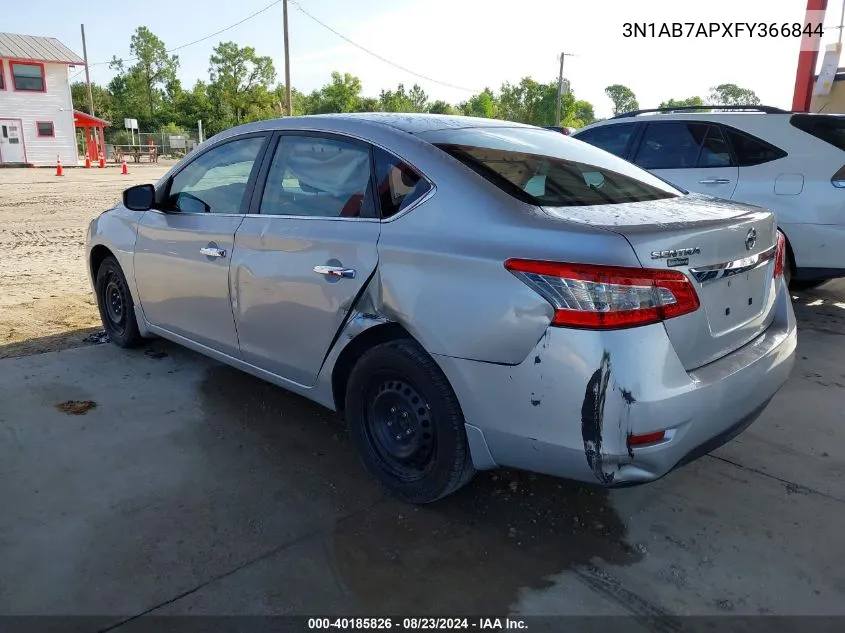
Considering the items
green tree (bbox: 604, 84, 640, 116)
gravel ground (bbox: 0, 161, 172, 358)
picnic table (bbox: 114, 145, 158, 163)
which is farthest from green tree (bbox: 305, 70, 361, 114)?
green tree (bbox: 604, 84, 640, 116)

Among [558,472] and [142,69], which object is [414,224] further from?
[142,69]

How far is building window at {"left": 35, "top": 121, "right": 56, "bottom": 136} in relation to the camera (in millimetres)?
→ 36953

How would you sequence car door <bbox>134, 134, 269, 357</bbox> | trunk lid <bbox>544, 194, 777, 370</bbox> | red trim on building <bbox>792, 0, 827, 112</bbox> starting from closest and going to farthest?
trunk lid <bbox>544, 194, 777, 370</bbox>
car door <bbox>134, 134, 269, 357</bbox>
red trim on building <bbox>792, 0, 827, 112</bbox>

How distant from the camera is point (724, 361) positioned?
2.54m

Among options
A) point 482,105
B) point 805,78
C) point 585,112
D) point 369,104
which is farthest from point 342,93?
point 805,78

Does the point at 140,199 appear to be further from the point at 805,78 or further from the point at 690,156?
the point at 805,78

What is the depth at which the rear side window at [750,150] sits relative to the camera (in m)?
5.73

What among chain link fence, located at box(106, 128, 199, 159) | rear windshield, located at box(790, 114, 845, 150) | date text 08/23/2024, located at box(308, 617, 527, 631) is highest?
chain link fence, located at box(106, 128, 199, 159)

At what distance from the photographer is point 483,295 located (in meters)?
2.41

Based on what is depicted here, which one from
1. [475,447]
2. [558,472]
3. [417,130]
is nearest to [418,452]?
[475,447]

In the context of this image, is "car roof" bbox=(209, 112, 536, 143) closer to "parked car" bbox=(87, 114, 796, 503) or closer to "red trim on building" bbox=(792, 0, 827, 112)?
"parked car" bbox=(87, 114, 796, 503)

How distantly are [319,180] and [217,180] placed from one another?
91 cm

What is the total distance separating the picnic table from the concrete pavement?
1698 inches

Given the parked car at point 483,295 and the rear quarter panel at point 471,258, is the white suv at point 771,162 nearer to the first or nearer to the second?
the parked car at point 483,295
